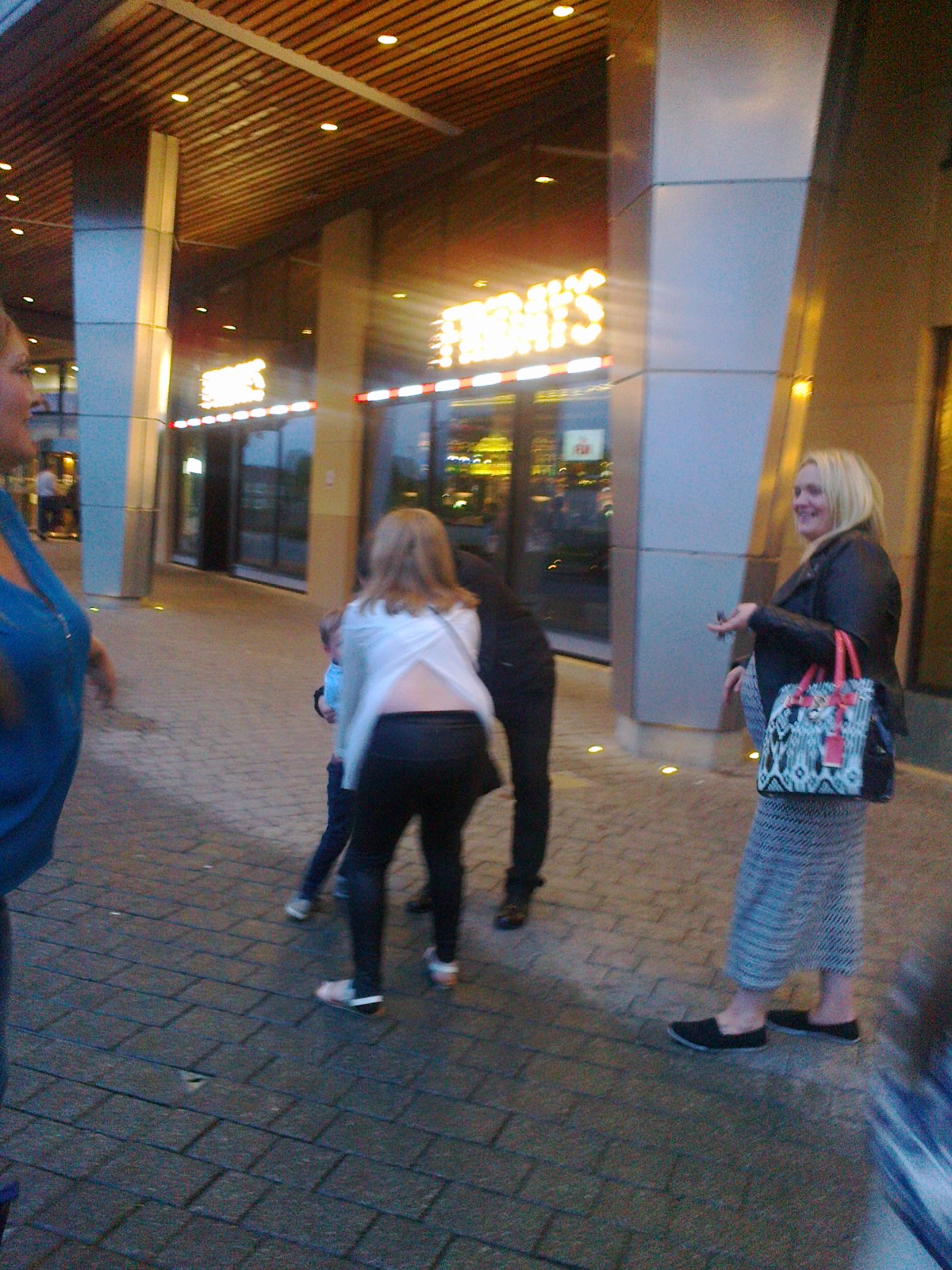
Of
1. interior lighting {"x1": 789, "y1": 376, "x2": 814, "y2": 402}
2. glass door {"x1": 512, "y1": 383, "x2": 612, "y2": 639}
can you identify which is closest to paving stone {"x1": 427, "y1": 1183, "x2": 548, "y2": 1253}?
interior lighting {"x1": 789, "y1": 376, "x2": 814, "y2": 402}

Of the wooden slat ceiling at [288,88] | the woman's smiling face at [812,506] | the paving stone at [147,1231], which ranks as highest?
→ the wooden slat ceiling at [288,88]

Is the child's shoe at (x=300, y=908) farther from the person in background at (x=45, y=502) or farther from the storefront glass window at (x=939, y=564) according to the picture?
the person in background at (x=45, y=502)

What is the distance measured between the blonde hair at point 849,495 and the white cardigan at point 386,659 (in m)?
1.12

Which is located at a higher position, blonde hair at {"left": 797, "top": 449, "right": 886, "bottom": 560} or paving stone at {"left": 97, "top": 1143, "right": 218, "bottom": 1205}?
blonde hair at {"left": 797, "top": 449, "right": 886, "bottom": 560}

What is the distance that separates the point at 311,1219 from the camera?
2.76 meters

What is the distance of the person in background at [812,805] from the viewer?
10.9ft

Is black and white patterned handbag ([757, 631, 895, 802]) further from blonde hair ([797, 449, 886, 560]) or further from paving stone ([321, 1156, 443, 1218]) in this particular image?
paving stone ([321, 1156, 443, 1218])

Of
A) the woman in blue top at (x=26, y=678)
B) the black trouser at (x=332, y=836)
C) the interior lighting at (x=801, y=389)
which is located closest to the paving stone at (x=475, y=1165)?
the woman in blue top at (x=26, y=678)

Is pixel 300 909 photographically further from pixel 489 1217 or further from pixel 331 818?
pixel 489 1217

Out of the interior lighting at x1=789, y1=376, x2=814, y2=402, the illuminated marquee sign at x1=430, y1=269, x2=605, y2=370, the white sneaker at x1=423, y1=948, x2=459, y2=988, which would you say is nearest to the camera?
the white sneaker at x1=423, y1=948, x2=459, y2=988

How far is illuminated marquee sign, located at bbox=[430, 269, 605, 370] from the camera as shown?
37.0ft

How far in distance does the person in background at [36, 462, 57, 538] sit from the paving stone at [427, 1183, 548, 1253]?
28720 millimetres

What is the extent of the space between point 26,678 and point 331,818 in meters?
2.58

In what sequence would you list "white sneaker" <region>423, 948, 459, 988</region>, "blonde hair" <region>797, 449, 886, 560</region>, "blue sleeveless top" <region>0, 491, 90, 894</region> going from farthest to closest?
"white sneaker" <region>423, 948, 459, 988</region> → "blonde hair" <region>797, 449, 886, 560</region> → "blue sleeveless top" <region>0, 491, 90, 894</region>
